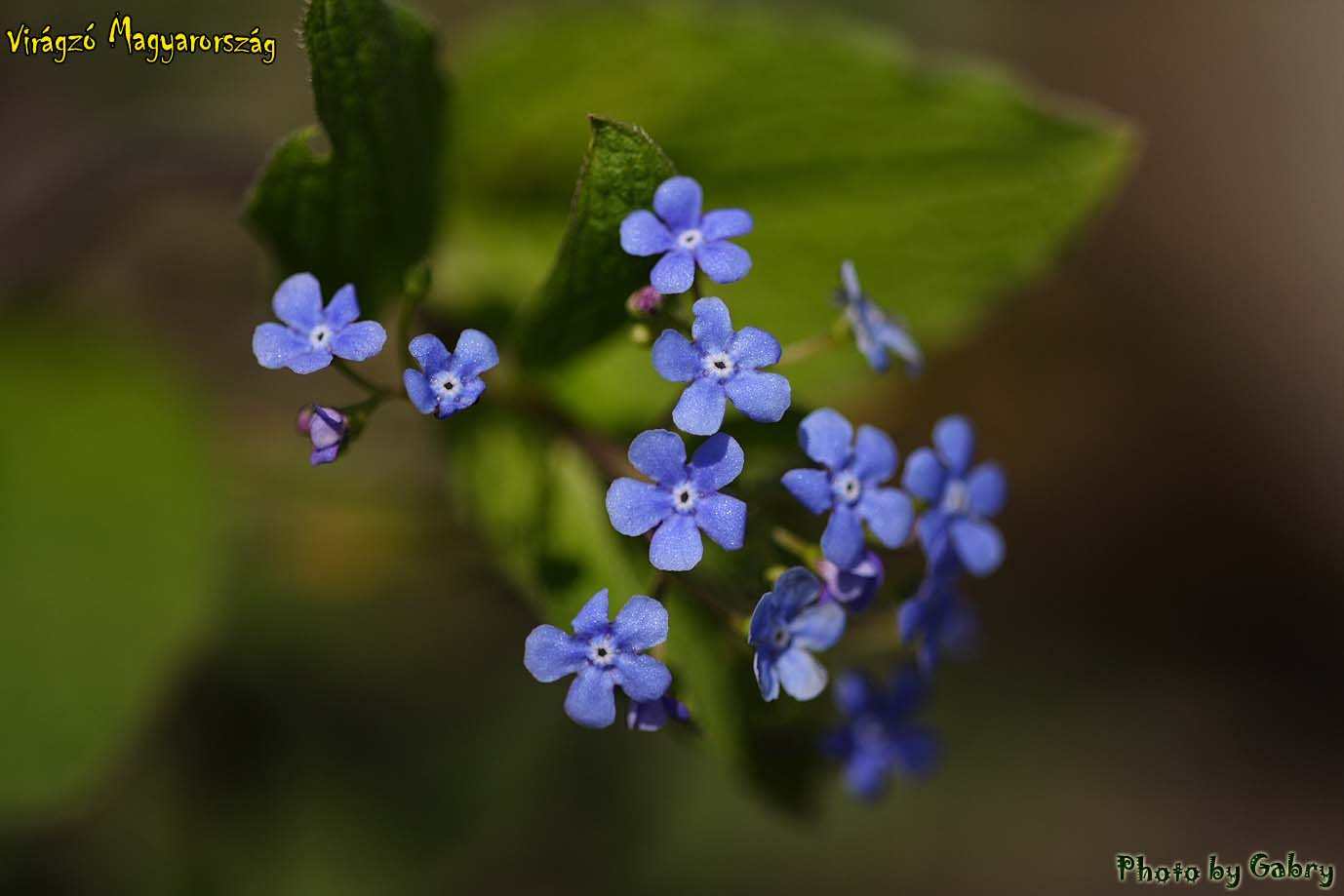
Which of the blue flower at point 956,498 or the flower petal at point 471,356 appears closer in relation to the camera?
the flower petal at point 471,356

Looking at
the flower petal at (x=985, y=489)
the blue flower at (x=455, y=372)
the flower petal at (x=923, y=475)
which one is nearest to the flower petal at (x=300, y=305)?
the blue flower at (x=455, y=372)

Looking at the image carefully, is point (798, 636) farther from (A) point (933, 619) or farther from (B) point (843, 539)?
(A) point (933, 619)

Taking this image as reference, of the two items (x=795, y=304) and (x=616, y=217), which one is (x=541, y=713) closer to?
(x=795, y=304)

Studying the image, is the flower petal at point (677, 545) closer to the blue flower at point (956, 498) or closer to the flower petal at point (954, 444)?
the blue flower at point (956, 498)

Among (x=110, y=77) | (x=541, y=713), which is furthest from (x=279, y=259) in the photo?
(x=110, y=77)

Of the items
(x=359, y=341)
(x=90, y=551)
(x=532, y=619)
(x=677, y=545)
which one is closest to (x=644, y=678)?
(x=677, y=545)

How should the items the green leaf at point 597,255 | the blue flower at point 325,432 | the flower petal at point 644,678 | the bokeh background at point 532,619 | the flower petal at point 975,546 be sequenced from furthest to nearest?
the bokeh background at point 532,619, the flower petal at point 975,546, the green leaf at point 597,255, the blue flower at point 325,432, the flower petal at point 644,678

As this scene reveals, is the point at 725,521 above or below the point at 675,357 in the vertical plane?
below

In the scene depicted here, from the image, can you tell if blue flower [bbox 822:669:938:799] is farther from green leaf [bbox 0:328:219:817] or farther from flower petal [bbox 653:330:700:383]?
green leaf [bbox 0:328:219:817]
